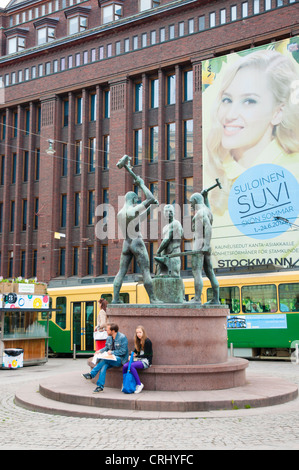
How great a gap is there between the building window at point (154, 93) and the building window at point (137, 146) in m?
1.94

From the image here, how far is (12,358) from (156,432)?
1278cm

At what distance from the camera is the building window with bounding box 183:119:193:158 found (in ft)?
113

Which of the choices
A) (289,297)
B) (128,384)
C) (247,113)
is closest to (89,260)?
(247,113)

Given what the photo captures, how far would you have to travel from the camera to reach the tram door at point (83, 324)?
24297 mm

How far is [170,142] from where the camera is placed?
35031 millimetres

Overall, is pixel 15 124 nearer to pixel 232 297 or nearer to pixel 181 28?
pixel 181 28

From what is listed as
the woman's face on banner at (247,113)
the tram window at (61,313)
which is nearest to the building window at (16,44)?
the woman's face on banner at (247,113)

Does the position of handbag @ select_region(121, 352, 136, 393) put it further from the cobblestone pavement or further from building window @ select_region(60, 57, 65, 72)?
building window @ select_region(60, 57, 65, 72)

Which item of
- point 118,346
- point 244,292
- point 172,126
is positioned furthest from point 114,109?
point 118,346

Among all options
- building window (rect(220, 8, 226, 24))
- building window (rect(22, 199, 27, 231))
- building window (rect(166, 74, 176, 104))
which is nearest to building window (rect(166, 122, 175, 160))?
building window (rect(166, 74, 176, 104))

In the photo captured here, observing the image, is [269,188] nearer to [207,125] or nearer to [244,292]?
[207,125]

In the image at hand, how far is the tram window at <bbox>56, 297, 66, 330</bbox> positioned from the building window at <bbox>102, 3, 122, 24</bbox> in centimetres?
2279

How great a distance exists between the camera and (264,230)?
30234 mm

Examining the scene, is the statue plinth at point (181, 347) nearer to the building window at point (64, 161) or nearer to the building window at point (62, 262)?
the building window at point (62, 262)
